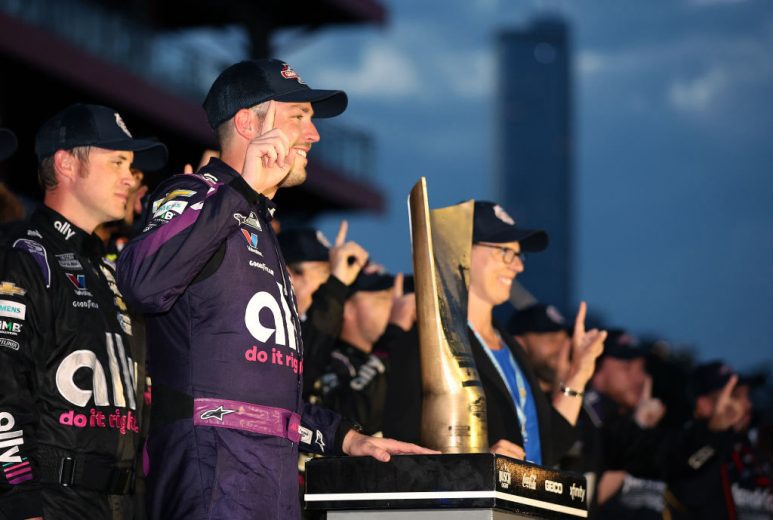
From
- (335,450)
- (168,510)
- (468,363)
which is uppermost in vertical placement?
(468,363)

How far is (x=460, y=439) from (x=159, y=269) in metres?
1.32

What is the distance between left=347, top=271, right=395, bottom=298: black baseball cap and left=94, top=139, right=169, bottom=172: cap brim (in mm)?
2400

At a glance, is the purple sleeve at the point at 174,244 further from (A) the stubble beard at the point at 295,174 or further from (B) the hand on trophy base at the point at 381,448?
(B) the hand on trophy base at the point at 381,448

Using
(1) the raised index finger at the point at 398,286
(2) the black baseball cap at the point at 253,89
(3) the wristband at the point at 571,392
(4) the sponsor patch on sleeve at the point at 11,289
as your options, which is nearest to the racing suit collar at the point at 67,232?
(4) the sponsor patch on sleeve at the point at 11,289

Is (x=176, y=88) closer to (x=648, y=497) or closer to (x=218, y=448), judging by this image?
(x=648, y=497)

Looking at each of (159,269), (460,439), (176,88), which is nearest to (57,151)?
(159,269)

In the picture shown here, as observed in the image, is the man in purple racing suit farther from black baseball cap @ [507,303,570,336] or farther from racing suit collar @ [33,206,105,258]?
black baseball cap @ [507,303,570,336]

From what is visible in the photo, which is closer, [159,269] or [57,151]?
[159,269]

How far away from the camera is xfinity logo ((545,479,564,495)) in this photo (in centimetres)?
457

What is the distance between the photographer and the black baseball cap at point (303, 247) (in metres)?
7.46

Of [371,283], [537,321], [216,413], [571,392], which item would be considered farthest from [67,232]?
[537,321]

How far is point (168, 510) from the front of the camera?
4137mm

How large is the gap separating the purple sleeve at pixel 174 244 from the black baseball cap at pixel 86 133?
138 centimetres

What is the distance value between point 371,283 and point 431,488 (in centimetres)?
415
